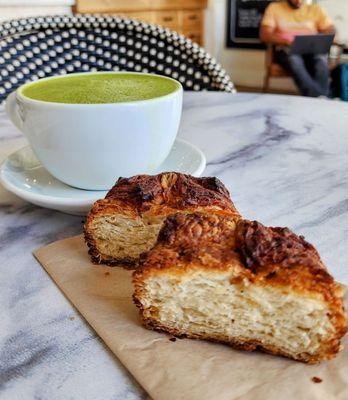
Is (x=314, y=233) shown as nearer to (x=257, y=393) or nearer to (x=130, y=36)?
(x=257, y=393)

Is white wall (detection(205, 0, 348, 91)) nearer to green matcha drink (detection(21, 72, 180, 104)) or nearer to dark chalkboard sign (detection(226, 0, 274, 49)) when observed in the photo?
dark chalkboard sign (detection(226, 0, 274, 49))

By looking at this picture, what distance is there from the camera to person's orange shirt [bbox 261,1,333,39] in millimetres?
4164

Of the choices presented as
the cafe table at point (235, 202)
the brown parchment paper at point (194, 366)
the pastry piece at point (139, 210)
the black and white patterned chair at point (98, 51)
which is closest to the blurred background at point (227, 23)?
the black and white patterned chair at point (98, 51)

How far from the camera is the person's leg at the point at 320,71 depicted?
3.95 m

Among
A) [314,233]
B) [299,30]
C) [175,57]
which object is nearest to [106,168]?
[314,233]

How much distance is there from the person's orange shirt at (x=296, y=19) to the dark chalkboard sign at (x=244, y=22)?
69 cm

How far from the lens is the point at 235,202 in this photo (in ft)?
2.42

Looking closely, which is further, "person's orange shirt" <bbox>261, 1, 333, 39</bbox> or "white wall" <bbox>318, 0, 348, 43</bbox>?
"white wall" <bbox>318, 0, 348, 43</bbox>

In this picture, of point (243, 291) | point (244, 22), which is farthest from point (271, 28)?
point (243, 291)

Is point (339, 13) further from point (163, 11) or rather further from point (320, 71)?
point (163, 11)

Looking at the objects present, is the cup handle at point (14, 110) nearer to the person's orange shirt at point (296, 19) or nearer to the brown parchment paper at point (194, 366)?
the brown parchment paper at point (194, 366)

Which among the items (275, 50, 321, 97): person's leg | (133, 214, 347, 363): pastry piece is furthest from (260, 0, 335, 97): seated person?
(133, 214, 347, 363): pastry piece

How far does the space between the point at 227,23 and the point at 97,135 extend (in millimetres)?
5016

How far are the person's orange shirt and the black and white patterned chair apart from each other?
3.01m
